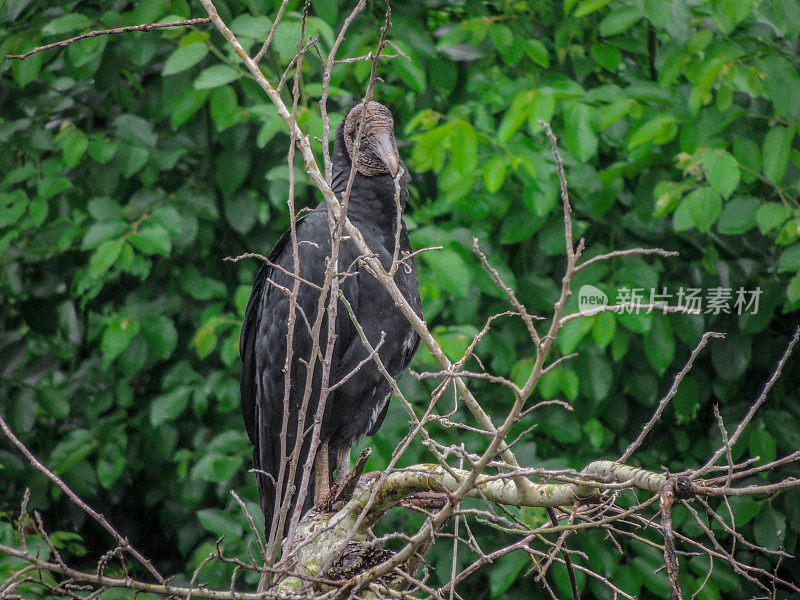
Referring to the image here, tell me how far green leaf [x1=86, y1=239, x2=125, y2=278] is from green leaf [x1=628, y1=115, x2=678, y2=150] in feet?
5.69

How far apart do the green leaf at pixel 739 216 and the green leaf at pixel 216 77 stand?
170cm

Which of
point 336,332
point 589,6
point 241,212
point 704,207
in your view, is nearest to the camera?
point 336,332

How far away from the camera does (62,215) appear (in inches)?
135

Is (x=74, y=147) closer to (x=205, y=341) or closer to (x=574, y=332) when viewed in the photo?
(x=205, y=341)

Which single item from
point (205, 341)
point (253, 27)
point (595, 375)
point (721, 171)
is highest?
point (253, 27)

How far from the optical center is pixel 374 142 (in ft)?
8.32

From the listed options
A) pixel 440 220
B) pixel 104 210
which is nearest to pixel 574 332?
pixel 440 220

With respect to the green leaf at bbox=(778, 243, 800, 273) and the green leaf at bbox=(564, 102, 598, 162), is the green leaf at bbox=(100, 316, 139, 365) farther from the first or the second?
the green leaf at bbox=(778, 243, 800, 273)

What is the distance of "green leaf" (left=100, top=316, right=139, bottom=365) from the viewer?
9.77 feet

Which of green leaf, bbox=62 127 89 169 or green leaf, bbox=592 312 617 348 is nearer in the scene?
green leaf, bbox=592 312 617 348

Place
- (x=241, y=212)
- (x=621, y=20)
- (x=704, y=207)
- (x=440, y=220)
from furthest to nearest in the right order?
(x=440, y=220), (x=241, y=212), (x=621, y=20), (x=704, y=207)

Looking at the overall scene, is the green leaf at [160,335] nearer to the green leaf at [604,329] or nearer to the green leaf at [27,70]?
the green leaf at [27,70]

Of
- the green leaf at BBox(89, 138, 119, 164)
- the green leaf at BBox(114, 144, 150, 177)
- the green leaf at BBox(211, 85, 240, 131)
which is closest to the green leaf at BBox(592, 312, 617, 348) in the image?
the green leaf at BBox(211, 85, 240, 131)

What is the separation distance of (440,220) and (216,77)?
1167mm
